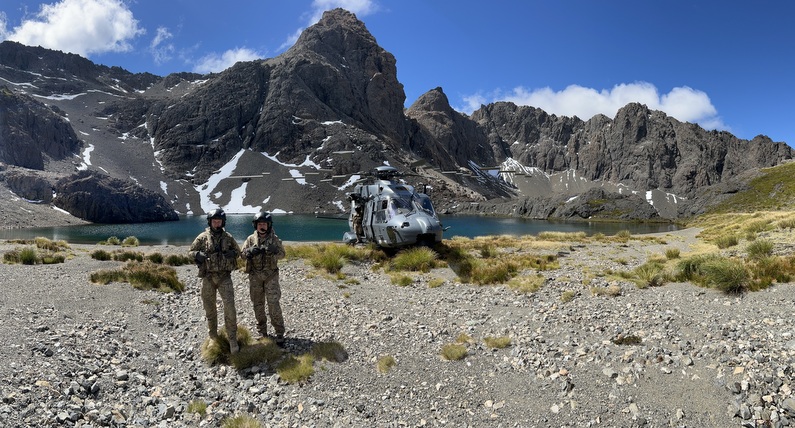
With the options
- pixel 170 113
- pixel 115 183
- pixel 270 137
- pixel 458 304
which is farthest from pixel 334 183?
pixel 458 304

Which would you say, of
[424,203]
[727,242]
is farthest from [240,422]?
[727,242]

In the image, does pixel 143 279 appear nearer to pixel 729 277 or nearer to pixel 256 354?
pixel 256 354

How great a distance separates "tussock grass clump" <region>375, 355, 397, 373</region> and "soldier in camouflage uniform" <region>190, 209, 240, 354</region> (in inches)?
111

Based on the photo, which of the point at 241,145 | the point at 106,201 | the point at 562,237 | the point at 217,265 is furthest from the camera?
the point at 241,145

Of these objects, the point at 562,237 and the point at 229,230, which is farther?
the point at 229,230

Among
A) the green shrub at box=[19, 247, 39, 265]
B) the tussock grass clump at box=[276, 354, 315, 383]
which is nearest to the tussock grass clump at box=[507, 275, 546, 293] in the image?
the tussock grass clump at box=[276, 354, 315, 383]

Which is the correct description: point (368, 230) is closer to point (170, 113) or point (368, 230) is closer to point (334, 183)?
point (334, 183)

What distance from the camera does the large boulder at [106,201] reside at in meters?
96.1

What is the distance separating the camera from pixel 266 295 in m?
8.77

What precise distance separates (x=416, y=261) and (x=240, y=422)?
11.8 metres

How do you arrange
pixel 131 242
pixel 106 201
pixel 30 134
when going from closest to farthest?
pixel 131 242 → pixel 106 201 → pixel 30 134

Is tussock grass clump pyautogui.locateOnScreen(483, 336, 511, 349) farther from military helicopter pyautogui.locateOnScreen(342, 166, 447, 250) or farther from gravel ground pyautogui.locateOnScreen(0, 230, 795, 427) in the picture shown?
military helicopter pyautogui.locateOnScreen(342, 166, 447, 250)

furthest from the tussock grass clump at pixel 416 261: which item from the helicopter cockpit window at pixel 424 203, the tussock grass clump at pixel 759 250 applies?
the tussock grass clump at pixel 759 250

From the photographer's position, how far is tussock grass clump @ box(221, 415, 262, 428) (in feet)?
19.0
